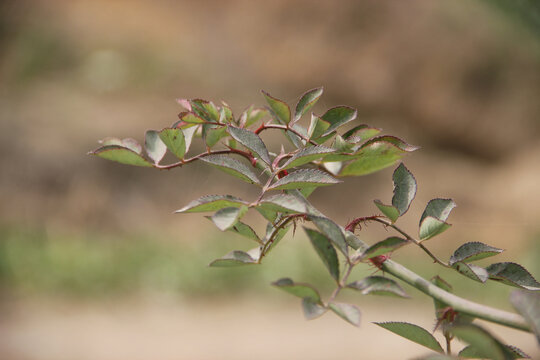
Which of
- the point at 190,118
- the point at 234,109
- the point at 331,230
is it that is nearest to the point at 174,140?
the point at 190,118

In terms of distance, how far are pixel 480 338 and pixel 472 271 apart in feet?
0.22

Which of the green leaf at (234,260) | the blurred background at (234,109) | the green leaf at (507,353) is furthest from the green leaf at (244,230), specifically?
the blurred background at (234,109)

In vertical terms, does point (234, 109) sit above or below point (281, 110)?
above

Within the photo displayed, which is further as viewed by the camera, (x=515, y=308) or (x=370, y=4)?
(x=370, y=4)

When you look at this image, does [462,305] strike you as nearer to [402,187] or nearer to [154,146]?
[402,187]

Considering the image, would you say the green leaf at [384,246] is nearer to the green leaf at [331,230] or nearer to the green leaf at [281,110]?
the green leaf at [331,230]

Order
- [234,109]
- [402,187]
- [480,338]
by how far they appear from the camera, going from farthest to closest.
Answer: [234,109], [402,187], [480,338]

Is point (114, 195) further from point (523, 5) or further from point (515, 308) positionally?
point (515, 308)

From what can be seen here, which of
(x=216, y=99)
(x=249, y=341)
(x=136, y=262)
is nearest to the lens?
(x=249, y=341)

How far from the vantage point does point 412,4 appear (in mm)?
3086

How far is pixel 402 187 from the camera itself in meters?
0.34

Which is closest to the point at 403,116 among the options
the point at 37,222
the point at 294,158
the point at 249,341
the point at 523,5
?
the point at 523,5

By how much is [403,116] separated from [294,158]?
9.51ft

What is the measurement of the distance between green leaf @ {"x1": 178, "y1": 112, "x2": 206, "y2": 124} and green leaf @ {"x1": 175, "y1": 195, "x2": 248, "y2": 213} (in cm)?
8
